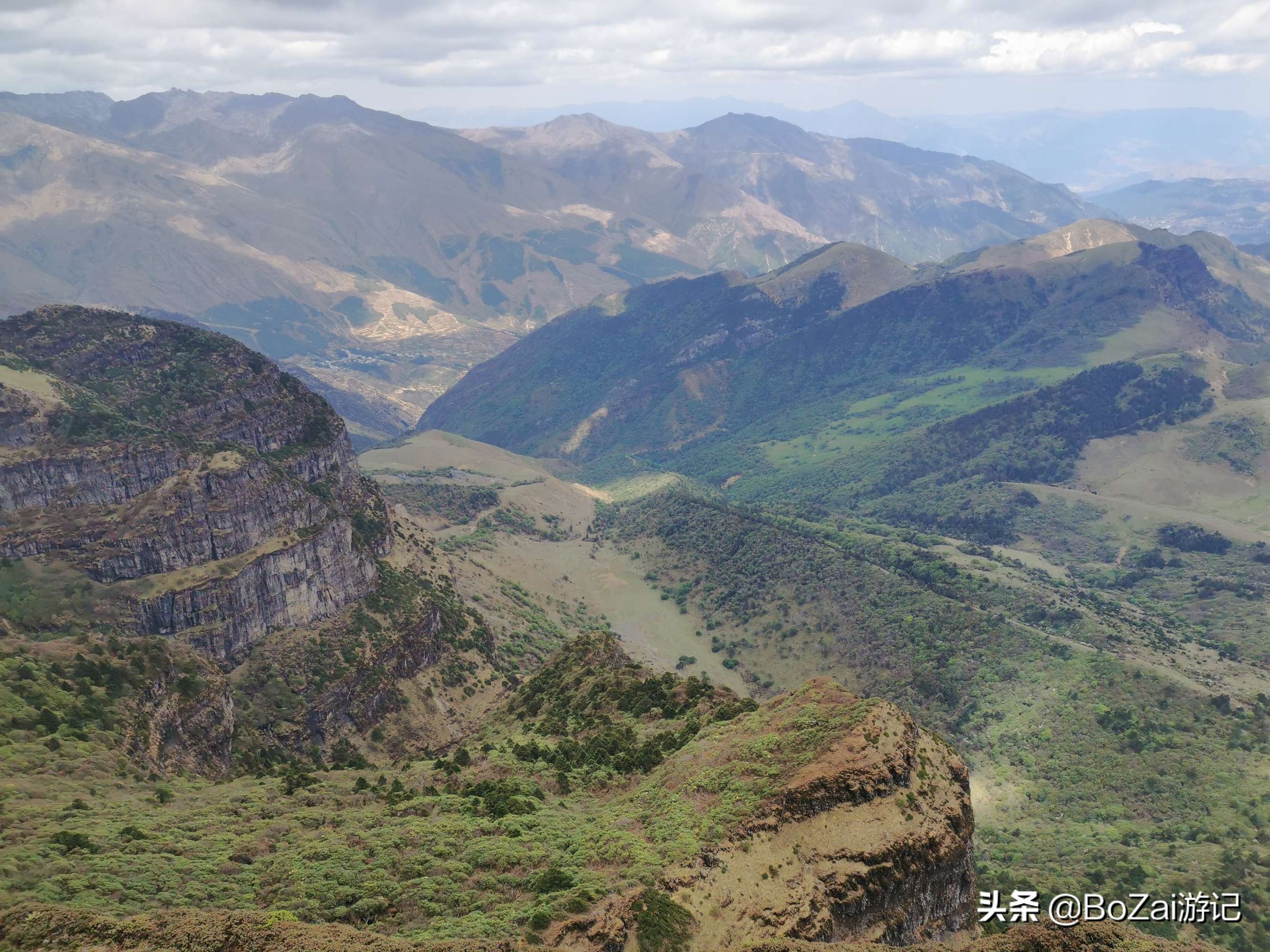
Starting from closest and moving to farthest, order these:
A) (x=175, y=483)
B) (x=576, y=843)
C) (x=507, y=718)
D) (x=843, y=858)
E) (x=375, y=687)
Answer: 1. (x=843, y=858)
2. (x=576, y=843)
3. (x=507, y=718)
4. (x=175, y=483)
5. (x=375, y=687)

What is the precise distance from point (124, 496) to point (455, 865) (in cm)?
7147

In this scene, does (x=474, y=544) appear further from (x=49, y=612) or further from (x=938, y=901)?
(x=938, y=901)

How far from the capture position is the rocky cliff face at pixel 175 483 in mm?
99062

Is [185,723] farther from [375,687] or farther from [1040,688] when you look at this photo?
[1040,688]

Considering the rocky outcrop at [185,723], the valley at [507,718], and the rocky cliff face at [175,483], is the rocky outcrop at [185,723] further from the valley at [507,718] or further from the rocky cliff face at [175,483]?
the rocky cliff face at [175,483]

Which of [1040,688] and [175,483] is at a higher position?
[175,483]

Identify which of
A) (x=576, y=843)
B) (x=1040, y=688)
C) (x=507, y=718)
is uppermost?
(x=576, y=843)

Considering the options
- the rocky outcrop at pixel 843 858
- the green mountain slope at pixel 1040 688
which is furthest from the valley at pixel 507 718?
the green mountain slope at pixel 1040 688

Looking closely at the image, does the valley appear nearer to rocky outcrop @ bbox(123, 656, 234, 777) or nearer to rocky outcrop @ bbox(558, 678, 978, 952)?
rocky outcrop @ bbox(558, 678, 978, 952)

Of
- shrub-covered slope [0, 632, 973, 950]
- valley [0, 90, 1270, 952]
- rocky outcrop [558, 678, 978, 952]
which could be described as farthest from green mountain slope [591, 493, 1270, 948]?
shrub-covered slope [0, 632, 973, 950]

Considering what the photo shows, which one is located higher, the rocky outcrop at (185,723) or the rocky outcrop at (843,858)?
the rocky outcrop at (843,858)

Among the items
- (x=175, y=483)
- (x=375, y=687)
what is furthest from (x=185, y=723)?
(x=175, y=483)

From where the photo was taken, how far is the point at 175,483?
10519cm

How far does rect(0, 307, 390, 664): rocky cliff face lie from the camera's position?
9906cm
